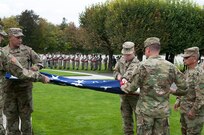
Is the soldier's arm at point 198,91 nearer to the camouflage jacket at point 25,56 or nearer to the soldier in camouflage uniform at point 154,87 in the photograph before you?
the soldier in camouflage uniform at point 154,87

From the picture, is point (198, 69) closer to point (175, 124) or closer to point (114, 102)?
point (175, 124)

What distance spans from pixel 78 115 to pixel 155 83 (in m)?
6.25

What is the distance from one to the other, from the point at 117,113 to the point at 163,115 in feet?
21.3

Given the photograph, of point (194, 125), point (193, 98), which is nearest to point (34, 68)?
point (193, 98)

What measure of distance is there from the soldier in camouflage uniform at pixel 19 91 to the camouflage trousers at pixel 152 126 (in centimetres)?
271

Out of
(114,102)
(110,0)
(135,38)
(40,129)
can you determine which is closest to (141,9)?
(135,38)

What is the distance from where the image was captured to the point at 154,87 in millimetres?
5578

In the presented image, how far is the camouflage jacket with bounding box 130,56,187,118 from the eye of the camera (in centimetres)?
557

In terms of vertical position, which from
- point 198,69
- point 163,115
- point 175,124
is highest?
point 198,69

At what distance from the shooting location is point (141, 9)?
111 ft

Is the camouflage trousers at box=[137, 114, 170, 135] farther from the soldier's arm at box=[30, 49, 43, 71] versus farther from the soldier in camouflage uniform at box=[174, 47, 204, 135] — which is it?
the soldier's arm at box=[30, 49, 43, 71]

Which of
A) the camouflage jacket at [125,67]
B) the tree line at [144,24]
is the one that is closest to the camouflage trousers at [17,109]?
the camouflage jacket at [125,67]

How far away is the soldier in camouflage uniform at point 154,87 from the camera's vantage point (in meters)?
5.57

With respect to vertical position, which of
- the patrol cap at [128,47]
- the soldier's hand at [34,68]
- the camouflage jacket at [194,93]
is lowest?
the camouflage jacket at [194,93]
